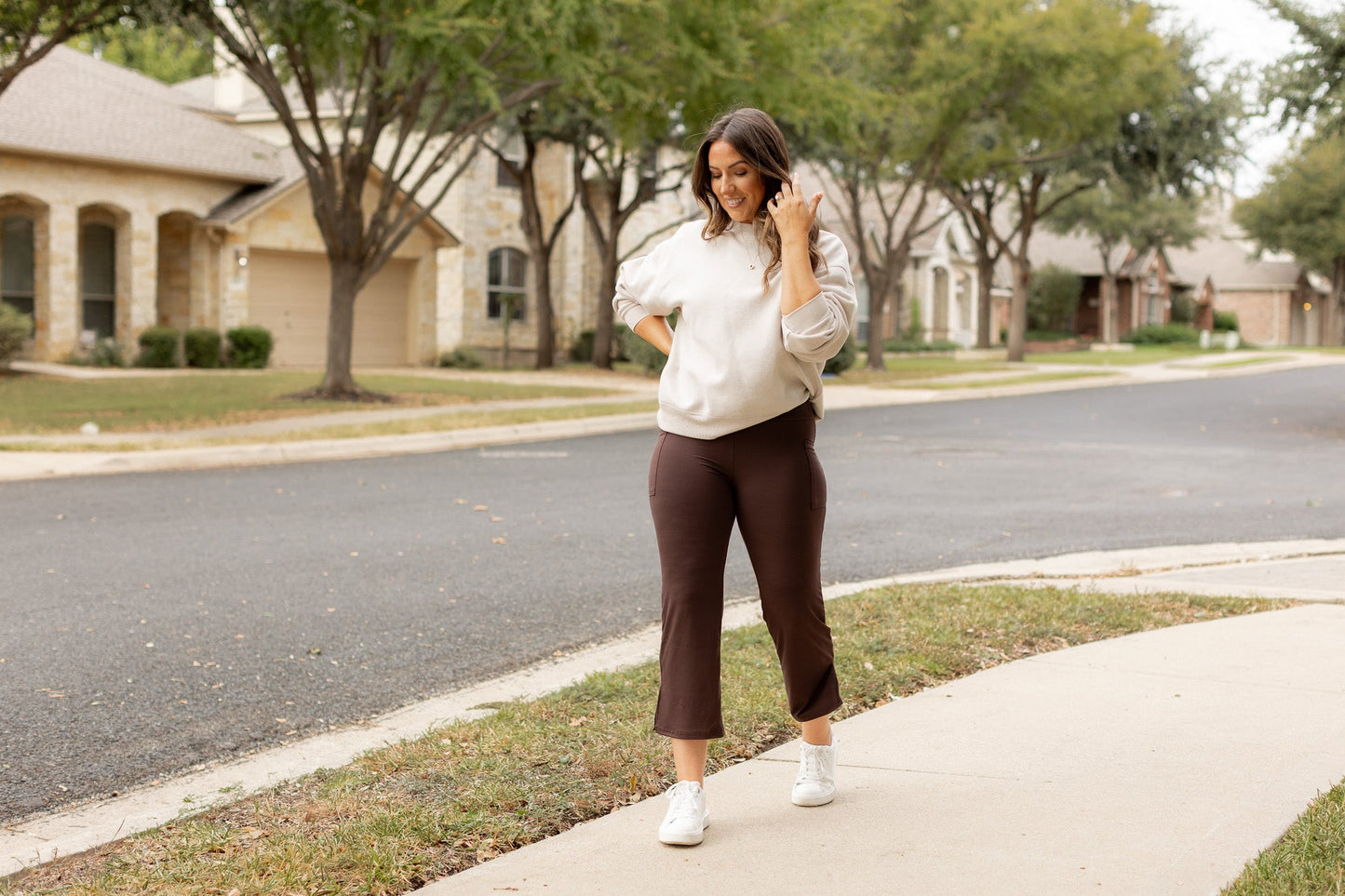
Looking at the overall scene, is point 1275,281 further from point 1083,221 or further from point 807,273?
point 807,273

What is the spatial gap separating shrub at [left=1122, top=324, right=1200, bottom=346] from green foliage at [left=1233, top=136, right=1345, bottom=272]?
260 inches

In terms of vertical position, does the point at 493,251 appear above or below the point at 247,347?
above

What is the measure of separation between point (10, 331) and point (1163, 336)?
5018 cm

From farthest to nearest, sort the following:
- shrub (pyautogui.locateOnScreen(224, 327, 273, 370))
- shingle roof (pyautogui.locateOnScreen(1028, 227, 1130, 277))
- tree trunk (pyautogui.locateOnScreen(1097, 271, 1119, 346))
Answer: shingle roof (pyautogui.locateOnScreen(1028, 227, 1130, 277)) < tree trunk (pyautogui.locateOnScreen(1097, 271, 1119, 346)) < shrub (pyautogui.locateOnScreen(224, 327, 273, 370))

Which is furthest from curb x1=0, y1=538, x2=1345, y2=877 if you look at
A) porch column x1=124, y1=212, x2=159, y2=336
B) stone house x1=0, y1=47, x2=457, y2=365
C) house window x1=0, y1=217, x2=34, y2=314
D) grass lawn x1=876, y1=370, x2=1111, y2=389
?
house window x1=0, y1=217, x2=34, y2=314

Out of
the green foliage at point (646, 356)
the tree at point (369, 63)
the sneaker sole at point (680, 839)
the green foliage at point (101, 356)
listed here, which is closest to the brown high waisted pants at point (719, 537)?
the sneaker sole at point (680, 839)

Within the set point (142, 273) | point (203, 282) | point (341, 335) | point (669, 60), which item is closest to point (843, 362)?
point (669, 60)

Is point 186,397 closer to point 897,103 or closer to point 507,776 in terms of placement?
point 897,103

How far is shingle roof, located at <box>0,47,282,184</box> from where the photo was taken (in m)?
27.4

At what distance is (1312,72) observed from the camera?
16.7 metres

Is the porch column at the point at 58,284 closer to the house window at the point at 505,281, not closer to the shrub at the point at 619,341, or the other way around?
the house window at the point at 505,281

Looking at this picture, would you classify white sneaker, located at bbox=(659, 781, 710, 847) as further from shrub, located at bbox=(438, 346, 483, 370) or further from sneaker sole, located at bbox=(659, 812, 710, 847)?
shrub, located at bbox=(438, 346, 483, 370)

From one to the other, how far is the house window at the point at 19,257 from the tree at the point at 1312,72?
24719mm

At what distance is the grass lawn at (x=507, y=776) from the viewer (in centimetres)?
338
